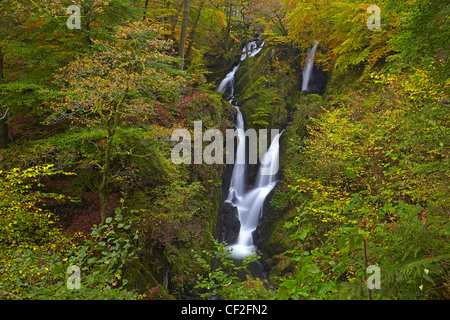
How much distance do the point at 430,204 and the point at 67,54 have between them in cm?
922

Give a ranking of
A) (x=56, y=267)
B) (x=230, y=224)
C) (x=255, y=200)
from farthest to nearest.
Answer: (x=255, y=200) → (x=230, y=224) → (x=56, y=267)

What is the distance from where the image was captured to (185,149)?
9.70 metres

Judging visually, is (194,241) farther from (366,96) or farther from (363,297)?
(366,96)

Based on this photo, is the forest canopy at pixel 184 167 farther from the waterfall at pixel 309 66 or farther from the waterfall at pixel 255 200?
the waterfall at pixel 309 66

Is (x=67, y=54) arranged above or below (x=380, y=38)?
below

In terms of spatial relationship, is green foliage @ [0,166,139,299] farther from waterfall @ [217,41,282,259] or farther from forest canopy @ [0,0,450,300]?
waterfall @ [217,41,282,259]

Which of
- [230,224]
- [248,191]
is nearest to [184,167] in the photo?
[230,224]

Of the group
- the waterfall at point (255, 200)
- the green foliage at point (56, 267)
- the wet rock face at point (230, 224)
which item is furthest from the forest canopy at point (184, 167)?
the waterfall at point (255, 200)

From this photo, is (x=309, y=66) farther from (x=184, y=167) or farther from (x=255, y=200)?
(x=184, y=167)

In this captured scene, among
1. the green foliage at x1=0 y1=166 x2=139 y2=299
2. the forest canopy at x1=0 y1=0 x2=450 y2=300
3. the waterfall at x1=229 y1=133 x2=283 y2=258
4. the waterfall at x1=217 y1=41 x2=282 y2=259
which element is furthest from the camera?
the waterfall at x1=217 y1=41 x2=282 y2=259

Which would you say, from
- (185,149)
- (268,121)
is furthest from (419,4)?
(268,121)

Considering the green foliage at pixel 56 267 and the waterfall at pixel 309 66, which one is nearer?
the green foliage at pixel 56 267

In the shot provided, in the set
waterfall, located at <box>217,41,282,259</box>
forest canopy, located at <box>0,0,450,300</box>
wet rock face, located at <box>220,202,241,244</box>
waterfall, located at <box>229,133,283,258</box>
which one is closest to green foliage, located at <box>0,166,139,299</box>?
forest canopy, located at <box>0,0,450,300</box>

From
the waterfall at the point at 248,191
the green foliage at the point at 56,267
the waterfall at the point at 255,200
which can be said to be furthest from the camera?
the waterfall at the point at 248,191
